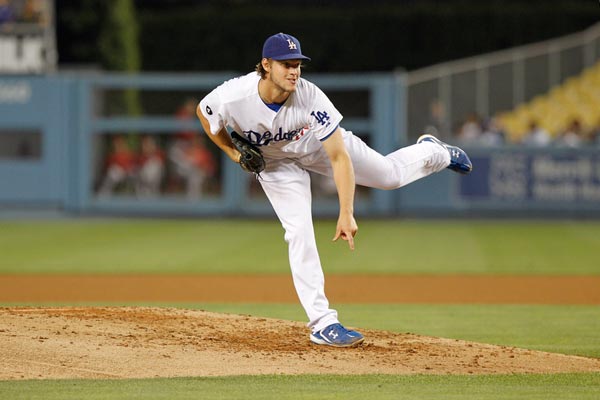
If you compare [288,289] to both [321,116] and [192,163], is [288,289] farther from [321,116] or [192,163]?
[192,163]

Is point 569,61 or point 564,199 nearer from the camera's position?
point 564,199

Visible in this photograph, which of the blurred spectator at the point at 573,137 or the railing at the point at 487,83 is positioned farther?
the railing at the point at 487,83

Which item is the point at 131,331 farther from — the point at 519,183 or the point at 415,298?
the point at 519,183

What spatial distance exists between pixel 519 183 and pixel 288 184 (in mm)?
13745

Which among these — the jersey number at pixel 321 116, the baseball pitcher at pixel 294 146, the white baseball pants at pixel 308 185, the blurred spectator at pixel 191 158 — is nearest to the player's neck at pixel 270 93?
the baseball pitcher at pixel 294 146

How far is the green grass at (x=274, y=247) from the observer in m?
13.0

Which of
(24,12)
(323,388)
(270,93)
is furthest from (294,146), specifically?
(24,12)

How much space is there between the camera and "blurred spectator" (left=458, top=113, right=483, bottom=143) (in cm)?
2053

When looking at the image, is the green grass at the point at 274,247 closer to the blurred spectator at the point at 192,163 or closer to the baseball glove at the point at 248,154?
the blurred spectator at the point at 192,163

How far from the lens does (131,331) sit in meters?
7.09

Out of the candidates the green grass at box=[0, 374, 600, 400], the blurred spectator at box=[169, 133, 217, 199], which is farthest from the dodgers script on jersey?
the blurred spectator at box=[169, 133, 217, 199]

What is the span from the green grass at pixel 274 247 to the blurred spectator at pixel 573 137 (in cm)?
157

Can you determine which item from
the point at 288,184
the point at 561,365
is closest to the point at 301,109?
the point at 288,184

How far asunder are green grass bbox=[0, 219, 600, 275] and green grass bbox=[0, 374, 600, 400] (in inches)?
259
